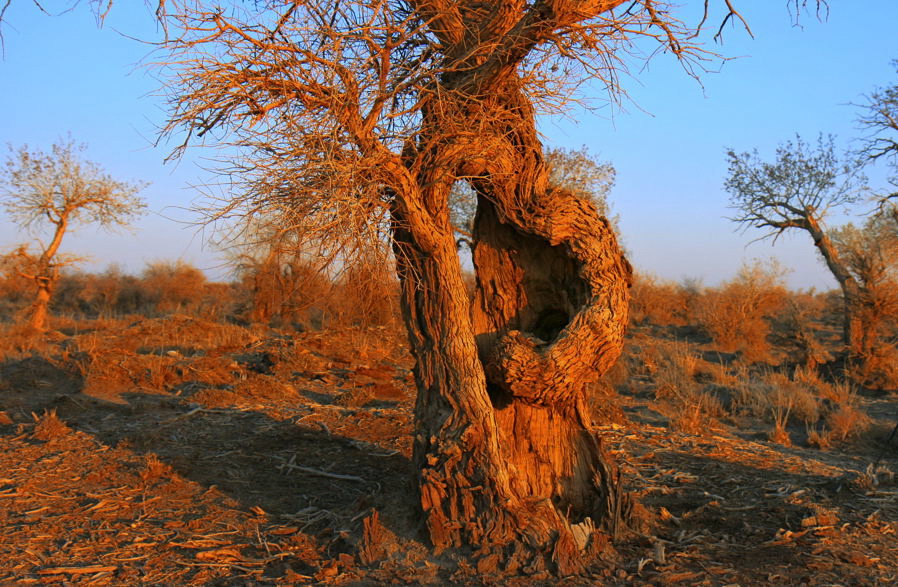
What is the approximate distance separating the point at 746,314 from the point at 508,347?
14120mm

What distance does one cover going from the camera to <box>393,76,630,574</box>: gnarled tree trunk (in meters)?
4.28

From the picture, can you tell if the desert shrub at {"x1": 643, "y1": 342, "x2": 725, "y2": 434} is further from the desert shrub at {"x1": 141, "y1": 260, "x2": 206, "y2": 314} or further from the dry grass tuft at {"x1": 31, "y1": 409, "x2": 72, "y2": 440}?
the desert shrub at {"x1": 141, "y1": 260, "x2": 206, "y2": 314}

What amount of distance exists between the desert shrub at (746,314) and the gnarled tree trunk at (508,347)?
1157cm

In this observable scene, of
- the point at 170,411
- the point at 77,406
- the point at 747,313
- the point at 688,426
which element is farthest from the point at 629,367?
the point at 77,406

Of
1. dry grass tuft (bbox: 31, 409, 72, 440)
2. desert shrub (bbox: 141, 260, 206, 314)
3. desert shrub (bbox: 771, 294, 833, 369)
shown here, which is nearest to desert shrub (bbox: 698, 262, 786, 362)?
desert shrub (bbox: 771, 294, 833, 369)

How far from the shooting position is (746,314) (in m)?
16.9

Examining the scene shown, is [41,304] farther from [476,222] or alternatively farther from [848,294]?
[848,294]

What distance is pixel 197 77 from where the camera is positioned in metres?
4.06

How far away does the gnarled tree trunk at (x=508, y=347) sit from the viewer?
4281 millimetres

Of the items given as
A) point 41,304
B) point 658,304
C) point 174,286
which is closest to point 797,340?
point 658,304

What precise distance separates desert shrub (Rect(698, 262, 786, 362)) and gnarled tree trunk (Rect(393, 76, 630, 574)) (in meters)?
11.6

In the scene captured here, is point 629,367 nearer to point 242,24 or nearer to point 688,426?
point 688,426

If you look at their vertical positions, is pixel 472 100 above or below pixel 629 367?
above

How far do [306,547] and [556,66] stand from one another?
12.4 feet
